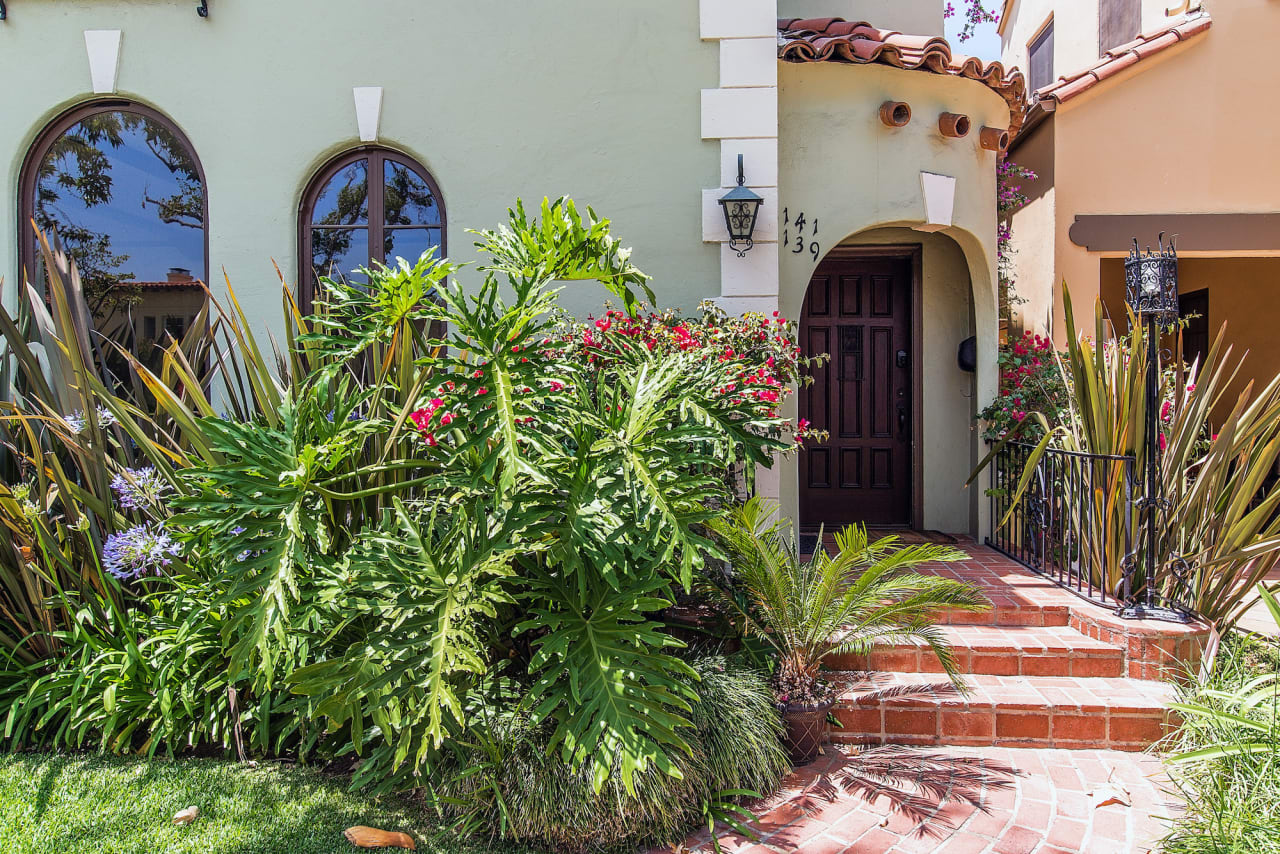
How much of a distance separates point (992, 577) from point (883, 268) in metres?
2.88

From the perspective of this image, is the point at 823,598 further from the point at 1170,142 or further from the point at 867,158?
the point at 1170,142

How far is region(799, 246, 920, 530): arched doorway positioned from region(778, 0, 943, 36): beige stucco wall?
187 cm

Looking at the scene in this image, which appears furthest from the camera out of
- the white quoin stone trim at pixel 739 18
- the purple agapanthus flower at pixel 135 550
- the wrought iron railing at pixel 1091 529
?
the white quoin stone trim at pixel 739 18

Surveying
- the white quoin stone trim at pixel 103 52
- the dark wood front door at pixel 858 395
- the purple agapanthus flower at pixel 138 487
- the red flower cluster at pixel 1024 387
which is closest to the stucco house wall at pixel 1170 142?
the red flower cluster at pixel 1024 387

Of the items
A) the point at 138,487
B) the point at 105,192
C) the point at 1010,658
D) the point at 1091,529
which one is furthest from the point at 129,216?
the point at 1091,529

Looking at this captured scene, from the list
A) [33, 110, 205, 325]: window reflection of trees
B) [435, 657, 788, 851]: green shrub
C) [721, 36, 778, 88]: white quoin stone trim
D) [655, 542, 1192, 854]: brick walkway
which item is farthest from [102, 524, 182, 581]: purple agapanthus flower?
[721, 36, 778, 88]: white quoin stone trim

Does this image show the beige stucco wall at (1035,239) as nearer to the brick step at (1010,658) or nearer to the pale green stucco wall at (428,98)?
the brick step at (1010,658)

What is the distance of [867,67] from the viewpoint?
5.05 m

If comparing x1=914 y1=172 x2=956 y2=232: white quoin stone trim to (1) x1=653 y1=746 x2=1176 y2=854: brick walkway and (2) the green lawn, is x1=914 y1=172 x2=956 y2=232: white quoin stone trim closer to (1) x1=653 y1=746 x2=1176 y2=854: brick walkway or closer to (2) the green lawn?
(1) x1=653 y1=746 x2=1176 y2=854: brick walkway

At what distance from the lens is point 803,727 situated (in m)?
3.22

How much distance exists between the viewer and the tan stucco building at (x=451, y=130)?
4711 mm

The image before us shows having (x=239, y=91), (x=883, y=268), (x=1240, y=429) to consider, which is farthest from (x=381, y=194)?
(x=1240, y=429)

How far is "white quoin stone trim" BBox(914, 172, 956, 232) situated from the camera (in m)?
5.20

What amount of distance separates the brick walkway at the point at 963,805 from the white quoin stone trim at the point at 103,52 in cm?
552
